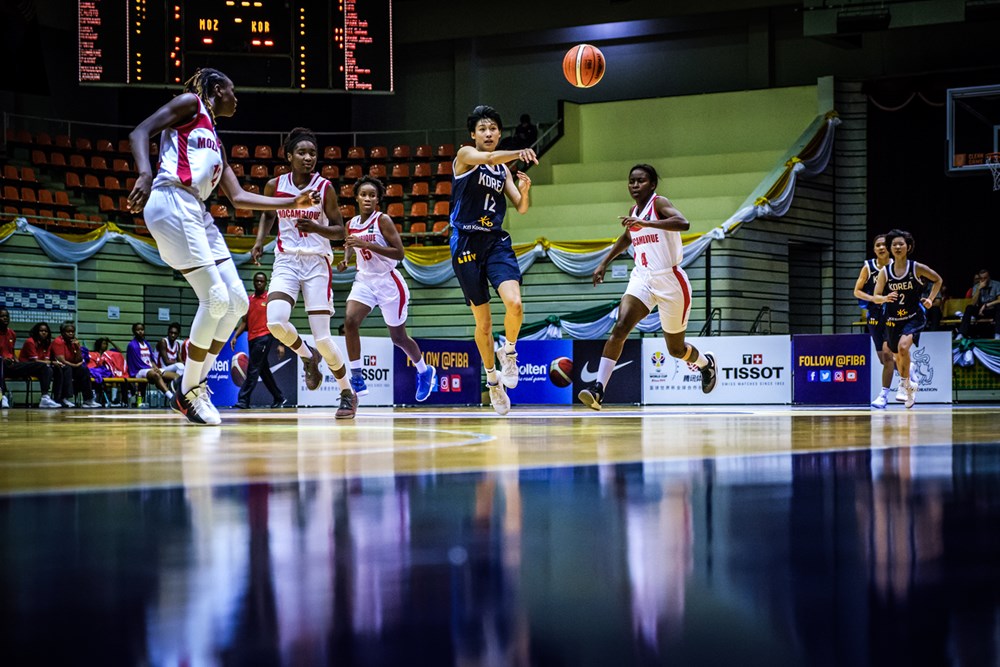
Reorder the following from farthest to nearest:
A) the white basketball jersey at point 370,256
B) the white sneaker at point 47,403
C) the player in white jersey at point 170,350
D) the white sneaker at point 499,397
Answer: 1. the player in white jersey at point 170,350
2. the white sneaker at point 47,403
3. the white basketball jersey at point 370,256
4. the white sneaker at point 499,397

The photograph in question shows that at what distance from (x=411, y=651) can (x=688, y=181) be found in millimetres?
20429

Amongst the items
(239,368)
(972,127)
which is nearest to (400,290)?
(239,368)

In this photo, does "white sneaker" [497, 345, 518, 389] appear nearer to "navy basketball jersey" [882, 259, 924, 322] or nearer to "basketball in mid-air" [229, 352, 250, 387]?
"navy basketball jersey" [882, 259, 924, 322]

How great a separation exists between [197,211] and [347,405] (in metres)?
2.07

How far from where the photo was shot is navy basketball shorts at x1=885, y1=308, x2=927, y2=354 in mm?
13070

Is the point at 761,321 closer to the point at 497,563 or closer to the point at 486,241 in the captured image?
the point at 486,241

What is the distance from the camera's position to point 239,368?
15.0m

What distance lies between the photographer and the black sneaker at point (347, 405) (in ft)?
26.1

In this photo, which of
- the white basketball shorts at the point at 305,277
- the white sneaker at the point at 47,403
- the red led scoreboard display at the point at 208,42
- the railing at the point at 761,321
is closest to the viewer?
the white basketball shorts at the point at 305,277

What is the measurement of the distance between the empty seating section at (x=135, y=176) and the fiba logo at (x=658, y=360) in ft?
16.8

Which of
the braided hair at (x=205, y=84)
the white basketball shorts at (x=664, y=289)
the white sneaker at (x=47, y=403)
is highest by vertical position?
the braided hair at (x=205, y=84)

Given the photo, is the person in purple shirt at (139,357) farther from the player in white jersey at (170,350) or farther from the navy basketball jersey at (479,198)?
the navy basketball jersey at (479,198)

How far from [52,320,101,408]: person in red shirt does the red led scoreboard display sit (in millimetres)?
5085

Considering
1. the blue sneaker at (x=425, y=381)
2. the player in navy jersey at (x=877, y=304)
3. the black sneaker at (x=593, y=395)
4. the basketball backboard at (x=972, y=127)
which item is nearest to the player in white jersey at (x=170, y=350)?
the blue sneaker at (x=425, y=381)
